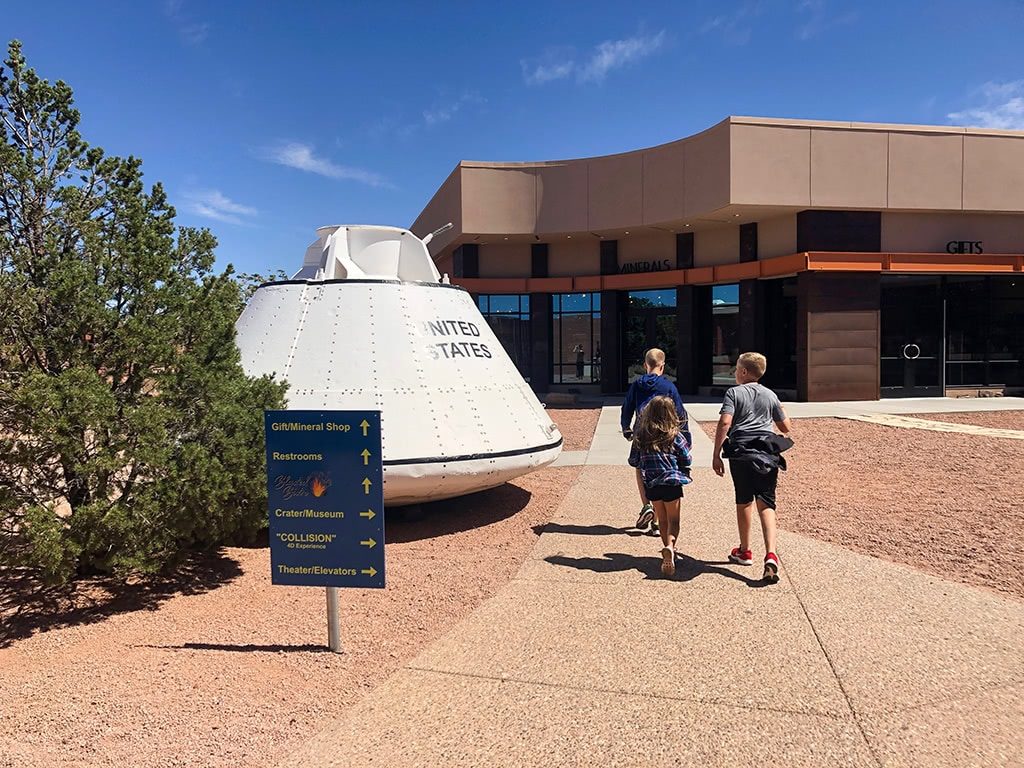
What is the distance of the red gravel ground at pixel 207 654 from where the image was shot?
2.76 m

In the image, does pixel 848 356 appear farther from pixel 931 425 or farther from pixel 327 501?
pixel 327 501

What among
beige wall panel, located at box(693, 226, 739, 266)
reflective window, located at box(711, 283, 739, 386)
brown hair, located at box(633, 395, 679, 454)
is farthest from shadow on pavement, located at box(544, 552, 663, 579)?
beige wall panel, located at box(693, 226, 739, 266)

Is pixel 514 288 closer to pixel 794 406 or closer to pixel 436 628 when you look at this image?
Answer: pixel 794 406

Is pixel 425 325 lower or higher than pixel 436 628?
higher

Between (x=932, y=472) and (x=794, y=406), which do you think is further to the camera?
(x=794, y=406)

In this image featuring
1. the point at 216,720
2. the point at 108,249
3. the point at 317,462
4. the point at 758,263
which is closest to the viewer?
the point at 216,720

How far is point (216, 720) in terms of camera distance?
2.89 meters

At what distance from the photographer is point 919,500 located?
7.07 m

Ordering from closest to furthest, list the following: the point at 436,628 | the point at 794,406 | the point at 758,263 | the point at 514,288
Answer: the point at 436,628
the point at 794,406
the point at 758,263
the point at 514,288

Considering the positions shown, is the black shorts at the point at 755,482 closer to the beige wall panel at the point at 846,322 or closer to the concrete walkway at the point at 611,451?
the concrete walkway at the point at 611,451

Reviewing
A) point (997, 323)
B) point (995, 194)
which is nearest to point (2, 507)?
point (995, 194)

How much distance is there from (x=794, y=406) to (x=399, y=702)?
51.1 ft

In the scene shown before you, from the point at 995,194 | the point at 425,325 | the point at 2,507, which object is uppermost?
the point at 995,194

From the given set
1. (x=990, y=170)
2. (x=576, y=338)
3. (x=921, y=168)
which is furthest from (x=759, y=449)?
(x=576, y=338)
